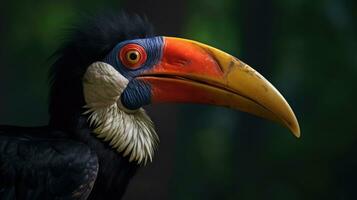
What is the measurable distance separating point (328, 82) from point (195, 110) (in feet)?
3.38

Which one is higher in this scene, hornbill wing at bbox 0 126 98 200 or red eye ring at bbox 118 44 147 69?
red eye ring at bbox 118 44 147 69

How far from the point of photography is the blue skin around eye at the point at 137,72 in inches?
143

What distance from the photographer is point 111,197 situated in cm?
365

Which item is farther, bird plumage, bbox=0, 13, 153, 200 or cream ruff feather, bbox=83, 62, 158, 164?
cream ruff feather, bbox=83, 62, 158, 164

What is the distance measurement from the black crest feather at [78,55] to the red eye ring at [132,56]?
0.17 feet

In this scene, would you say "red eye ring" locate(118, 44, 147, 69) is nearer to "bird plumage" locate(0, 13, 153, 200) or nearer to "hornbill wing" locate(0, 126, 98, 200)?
"bird plumage" locate(0, 13, 153, 200)

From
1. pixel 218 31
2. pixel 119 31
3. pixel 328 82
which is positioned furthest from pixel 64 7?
pixel 119 31

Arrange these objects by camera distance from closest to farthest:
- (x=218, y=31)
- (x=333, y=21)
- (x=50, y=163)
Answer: (x=50, y=163) → (x=333, y=21) → (x=218, y=31)

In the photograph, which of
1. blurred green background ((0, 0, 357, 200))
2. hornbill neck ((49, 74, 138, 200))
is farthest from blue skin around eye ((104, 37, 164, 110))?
blurred green background ((0, 0, 357, 200))

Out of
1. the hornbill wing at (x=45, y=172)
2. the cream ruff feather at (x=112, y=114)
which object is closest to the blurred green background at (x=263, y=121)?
the cream ruff feather at (x=112, y=114)

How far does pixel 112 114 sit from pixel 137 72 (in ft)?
0.63

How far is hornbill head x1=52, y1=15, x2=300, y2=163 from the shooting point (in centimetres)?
355

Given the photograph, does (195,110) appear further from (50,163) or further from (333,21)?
(50,163)

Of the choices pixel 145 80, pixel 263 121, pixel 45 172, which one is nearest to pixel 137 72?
pixel 145 80
